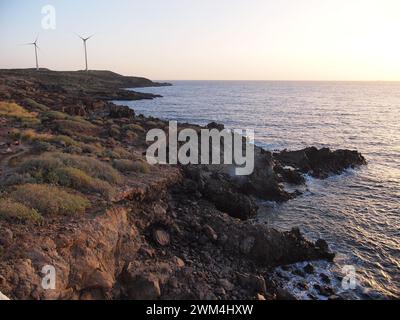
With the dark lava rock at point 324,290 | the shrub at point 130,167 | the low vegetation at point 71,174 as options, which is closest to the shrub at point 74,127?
the shrub at point 130,167

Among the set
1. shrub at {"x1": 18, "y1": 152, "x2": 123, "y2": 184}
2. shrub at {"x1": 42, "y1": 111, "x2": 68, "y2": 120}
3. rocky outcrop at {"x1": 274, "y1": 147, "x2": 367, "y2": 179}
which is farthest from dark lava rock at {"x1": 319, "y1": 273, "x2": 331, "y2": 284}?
shrub at {"x1": 42, "y1": 111, "x2": 68, "y2": 120}

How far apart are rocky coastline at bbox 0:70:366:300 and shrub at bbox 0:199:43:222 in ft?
0.10

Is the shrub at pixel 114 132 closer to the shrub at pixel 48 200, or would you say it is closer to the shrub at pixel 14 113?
the shrub at pixel 14 113

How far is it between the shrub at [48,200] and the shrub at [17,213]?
521 millimetres

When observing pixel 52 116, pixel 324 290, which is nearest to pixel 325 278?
pixel 324 290

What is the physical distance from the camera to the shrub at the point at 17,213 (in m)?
11.2

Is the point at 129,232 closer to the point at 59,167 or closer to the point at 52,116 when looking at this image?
the point at 59,167

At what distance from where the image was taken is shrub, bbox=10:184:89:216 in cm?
1213

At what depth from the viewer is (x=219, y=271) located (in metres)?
13.4

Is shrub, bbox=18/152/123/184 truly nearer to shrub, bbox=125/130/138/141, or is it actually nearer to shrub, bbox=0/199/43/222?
shrub, bbox=0/199/43/222

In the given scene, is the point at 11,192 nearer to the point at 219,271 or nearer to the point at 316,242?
the point at 219,271

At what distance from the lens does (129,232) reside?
1327 cm

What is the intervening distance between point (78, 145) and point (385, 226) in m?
18.5
